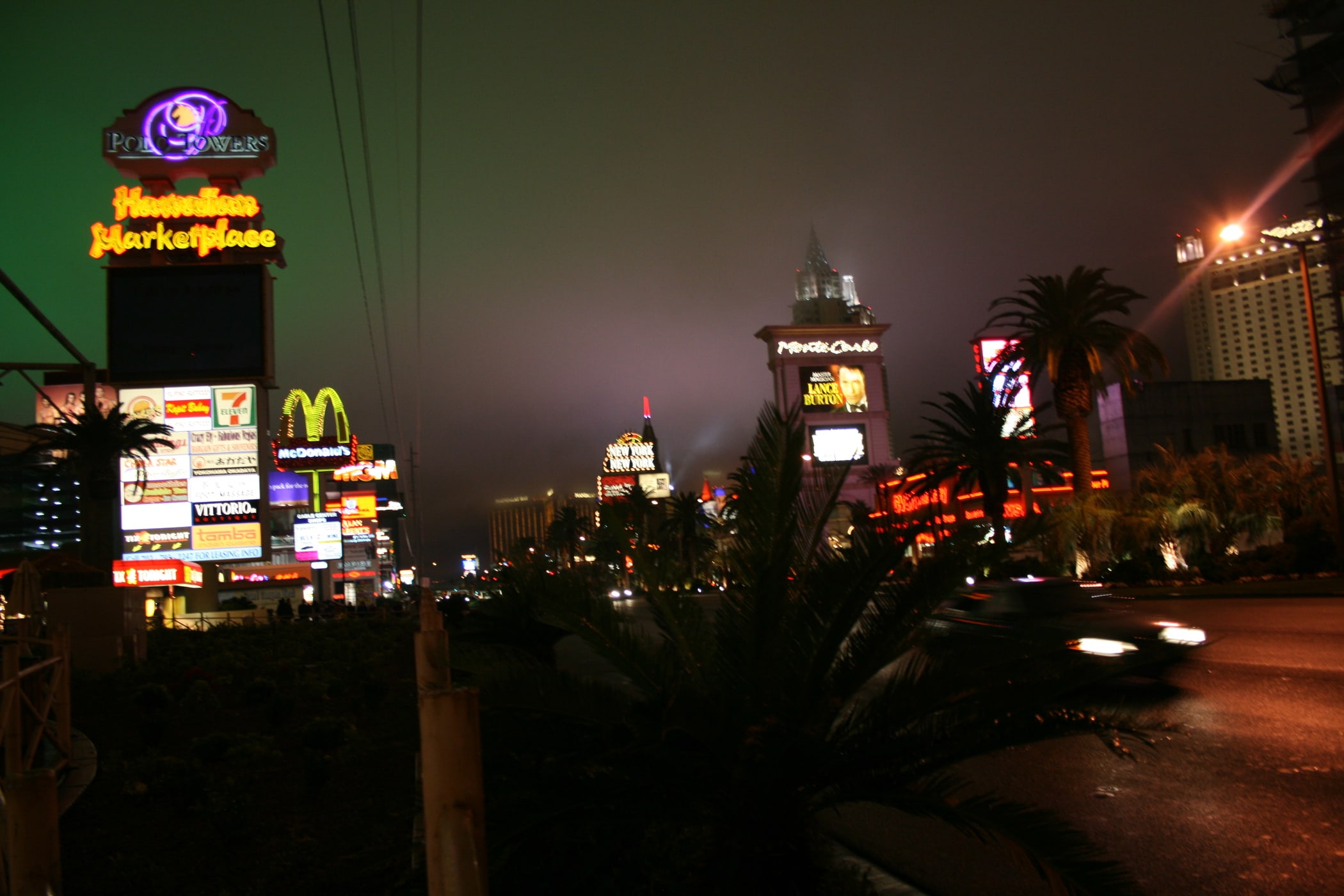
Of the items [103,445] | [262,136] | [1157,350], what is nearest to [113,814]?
[103,445]

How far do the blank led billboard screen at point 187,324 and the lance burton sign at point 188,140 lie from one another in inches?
285

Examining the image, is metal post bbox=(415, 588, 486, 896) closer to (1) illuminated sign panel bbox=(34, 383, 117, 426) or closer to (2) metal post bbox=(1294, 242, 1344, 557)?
(2) metal post bbox=(1294, 242, 1344, 557)

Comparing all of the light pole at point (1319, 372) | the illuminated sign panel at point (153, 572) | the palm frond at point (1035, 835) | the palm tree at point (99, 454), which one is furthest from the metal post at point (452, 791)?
the illuminated sign panel at point (153, 572)

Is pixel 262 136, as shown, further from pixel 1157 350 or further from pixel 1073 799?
pixel 1073 799

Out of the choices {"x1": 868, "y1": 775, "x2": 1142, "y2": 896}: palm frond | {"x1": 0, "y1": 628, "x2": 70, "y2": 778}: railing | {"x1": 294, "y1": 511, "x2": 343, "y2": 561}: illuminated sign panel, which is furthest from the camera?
{"x1": 294, "y1": 511, "x2": 343, "y2": 561}: illuminated sign panel

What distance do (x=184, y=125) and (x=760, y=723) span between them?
65.9 meters

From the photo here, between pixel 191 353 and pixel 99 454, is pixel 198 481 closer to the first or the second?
pixel 191 353

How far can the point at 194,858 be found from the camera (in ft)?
22.7

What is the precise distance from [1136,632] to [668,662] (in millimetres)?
9311

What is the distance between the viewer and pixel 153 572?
1812 inches

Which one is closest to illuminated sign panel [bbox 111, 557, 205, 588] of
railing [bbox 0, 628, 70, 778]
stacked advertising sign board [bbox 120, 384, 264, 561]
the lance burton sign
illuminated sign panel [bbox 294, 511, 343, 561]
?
stacked advertising sign board [bbox 120, 384, 264, 561]

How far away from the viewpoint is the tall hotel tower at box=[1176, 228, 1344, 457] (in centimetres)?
14938

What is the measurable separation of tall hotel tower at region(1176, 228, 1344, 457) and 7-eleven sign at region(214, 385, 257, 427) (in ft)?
419

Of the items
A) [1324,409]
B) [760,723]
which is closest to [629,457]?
[1324,409]
